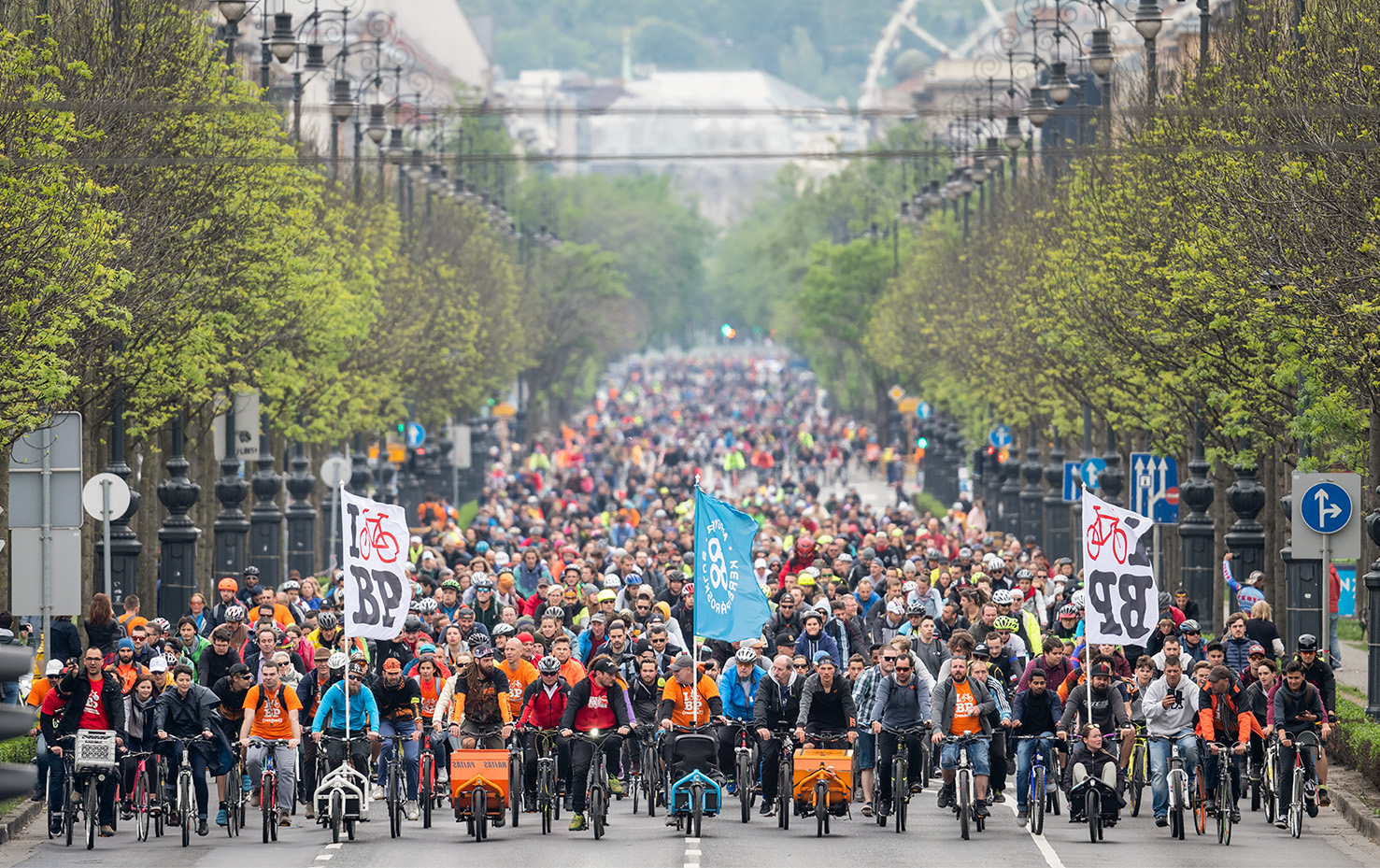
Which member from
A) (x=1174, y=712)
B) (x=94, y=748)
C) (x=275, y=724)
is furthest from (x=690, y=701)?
(x=94, y=748)

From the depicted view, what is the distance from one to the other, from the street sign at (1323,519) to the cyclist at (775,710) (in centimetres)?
556

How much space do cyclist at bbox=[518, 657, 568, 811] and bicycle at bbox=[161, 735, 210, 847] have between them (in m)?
2.30

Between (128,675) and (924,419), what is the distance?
50618 mm

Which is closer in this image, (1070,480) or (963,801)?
(963,801)

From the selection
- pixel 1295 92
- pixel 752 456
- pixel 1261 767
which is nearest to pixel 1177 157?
pixel 1295 92

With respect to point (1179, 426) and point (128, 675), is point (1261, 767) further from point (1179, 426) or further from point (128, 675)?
point (1179, 426)

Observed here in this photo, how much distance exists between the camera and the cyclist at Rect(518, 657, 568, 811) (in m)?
18.4

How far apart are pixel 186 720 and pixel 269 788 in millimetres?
777

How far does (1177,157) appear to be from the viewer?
94.4 feet

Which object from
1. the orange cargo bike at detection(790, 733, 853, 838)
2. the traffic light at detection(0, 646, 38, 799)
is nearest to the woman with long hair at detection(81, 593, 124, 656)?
the orange cargo bike at detection(790, 733, 853, 838)

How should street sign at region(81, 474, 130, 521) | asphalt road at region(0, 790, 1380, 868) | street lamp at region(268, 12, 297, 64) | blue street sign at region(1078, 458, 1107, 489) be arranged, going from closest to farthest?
1. asphalt road at region(0, 790, 1380, 868)
2. street sign at region(81, 474, 130, 521)
3. street lamp at region(268, 12, 297, 64)
4. blue street sign at region(1078, 458, 1107, 489)

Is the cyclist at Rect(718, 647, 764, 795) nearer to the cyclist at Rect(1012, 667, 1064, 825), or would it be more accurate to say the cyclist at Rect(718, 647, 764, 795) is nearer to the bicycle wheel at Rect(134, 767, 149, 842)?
the cyclist at Rect(1012, 667, 1064, 825)

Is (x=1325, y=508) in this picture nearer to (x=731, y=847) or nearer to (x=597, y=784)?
(x=731, y=847)

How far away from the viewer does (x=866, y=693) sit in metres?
18.7
